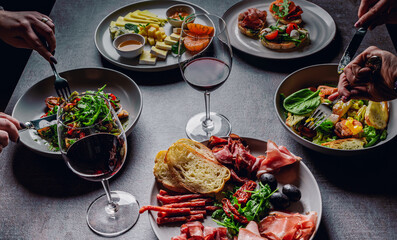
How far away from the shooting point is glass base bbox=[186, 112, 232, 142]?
64.9 inches

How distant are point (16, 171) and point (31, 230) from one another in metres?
0.33

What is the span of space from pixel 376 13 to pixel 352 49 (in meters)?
0.22

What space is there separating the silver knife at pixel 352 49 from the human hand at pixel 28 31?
1519mm

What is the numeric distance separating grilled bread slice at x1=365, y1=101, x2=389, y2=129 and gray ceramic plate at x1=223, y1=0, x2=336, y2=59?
0.56m

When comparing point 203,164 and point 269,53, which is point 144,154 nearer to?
point 203,164

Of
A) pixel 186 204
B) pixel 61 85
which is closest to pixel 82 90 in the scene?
pixel 61 85

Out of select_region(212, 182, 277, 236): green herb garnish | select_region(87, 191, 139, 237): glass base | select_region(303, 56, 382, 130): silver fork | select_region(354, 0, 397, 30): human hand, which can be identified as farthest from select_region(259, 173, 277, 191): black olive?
select_region(354, 0, 397, 30): human hand

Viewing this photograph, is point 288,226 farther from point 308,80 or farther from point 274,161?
point 308,80

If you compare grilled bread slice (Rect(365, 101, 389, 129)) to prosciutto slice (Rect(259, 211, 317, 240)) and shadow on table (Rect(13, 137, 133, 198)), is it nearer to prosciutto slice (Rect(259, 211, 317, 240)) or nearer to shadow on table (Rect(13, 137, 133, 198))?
prosciutto slice (Rect(259, 211, 317, 240))

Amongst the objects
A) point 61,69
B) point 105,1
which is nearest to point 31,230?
point 61,69

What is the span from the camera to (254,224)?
3.98ft

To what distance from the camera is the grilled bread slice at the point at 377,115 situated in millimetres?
1512

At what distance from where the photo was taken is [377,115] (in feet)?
5.04

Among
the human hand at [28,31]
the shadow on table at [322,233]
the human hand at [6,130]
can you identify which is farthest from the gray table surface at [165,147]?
the human hand at [28,31]
